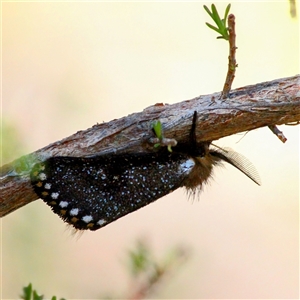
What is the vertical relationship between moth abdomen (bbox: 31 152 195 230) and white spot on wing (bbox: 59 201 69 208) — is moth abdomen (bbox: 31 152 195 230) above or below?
above

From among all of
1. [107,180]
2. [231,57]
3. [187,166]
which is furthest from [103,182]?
[231,57]

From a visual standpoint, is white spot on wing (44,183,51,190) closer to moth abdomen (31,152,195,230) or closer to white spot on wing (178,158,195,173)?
moth abdomen (31,152,195,230)

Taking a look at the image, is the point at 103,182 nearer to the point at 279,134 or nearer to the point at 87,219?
the point at 87,219

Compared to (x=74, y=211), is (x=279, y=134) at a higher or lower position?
higher

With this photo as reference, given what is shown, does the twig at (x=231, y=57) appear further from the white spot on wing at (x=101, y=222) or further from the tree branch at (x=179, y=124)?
the white spot on wing at (x=101, y=222)

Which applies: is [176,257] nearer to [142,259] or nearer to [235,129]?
[142,259]

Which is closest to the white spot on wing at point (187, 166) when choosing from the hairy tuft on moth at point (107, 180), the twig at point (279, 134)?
the hairy tuft on moth at point (107, 180)

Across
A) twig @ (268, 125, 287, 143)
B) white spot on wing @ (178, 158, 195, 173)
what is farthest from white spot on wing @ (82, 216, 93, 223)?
twig @ (268, 125, 287, 143)
